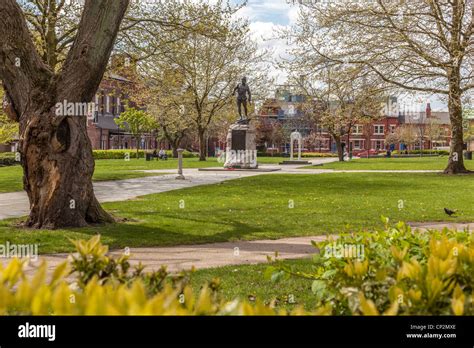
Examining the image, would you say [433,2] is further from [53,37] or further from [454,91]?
[53,37]

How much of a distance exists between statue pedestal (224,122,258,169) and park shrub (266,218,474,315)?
1309 inches

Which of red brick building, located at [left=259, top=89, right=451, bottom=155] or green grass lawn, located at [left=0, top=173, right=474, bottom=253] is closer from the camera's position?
green grass lawn, located at [left=0, top=173, right=474, bottom=253]

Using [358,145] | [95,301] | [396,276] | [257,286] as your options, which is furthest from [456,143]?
[358,145]

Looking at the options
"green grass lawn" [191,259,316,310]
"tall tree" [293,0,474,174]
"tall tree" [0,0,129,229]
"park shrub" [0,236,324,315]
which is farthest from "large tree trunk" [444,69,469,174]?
"park shrub" [0,236,324,315]

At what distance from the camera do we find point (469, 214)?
46.4 ft

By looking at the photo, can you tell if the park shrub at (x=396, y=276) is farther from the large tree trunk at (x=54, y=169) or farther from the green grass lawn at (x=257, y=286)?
the large tree trunk at (x=54, y=169)

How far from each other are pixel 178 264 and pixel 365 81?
73.1 feet

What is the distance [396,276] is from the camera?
2.78 meters

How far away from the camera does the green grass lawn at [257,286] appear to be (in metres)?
6.01

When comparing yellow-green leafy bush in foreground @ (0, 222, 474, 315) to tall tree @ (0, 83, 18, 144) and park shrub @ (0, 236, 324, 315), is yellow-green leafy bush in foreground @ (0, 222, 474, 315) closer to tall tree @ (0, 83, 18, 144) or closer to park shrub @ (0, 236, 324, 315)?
park shrub @ (0, 236, 324, 315)

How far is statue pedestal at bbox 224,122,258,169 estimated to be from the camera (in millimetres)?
37438

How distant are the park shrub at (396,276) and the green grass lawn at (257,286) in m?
1.93

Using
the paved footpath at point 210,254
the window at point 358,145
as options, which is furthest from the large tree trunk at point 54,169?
the window at point 358,145
